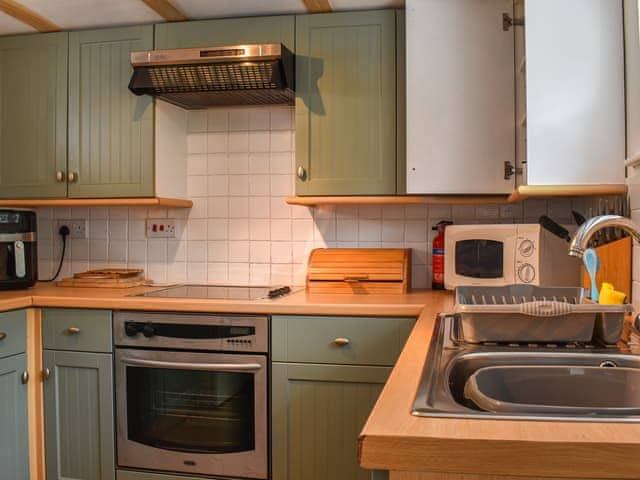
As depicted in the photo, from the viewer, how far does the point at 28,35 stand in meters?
2.94

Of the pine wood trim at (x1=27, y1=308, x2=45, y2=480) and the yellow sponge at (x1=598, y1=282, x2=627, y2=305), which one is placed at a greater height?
the yellow sponge at (x1=598, y1=282, x2=627, y2=305)

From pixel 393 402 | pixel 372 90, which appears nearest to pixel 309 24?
pixel 372 90

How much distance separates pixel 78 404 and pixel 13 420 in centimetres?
23

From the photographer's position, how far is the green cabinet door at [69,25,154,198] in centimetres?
281

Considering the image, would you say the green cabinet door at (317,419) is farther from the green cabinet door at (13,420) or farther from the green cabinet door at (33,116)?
the green cabinet door at (33,116)

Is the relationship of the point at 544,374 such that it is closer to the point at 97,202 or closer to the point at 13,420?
the point at 13,420

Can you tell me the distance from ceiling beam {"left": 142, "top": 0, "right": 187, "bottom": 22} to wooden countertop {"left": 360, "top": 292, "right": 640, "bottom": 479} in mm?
2165

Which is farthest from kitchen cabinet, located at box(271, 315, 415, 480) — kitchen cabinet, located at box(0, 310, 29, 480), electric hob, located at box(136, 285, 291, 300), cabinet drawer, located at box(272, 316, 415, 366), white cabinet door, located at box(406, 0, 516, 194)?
kitchen cabinet, located at box(0, 310, 29, 480)

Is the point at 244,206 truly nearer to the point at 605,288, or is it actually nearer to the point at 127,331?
the point at 127,331

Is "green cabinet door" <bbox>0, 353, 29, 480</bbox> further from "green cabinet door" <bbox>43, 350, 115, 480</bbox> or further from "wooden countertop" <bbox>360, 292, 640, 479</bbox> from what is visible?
"wooden countertop" <bbox>360, 292, 640, 479</bbox>

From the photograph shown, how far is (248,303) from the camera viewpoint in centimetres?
238

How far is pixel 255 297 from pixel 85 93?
3.92ft

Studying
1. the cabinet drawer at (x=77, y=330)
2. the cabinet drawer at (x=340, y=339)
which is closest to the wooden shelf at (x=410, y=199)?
the cabinet drawer at (x=340, y=339)

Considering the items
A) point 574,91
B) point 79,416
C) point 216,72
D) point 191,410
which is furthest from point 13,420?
point 574,91
